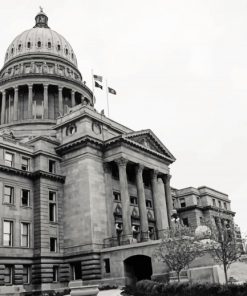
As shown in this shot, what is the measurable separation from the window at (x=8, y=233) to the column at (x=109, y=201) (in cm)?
1213

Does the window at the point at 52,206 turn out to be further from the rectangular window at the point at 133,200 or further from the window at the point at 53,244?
the rectangular window at the point at 133,200

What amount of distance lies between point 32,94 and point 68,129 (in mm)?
21230

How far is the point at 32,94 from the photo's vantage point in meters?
72.1

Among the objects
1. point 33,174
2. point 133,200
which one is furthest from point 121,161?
point 33,174

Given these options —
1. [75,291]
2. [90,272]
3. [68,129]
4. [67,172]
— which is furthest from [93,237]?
[75,291]

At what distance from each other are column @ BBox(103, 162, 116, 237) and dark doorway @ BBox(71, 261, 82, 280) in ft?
17.7

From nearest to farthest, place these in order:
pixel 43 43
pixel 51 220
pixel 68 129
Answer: pixel 51 220 < pixel 68 129 < pixel 43 43

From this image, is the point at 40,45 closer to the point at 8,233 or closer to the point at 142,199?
the point at 142,199

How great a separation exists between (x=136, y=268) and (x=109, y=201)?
9296 millimetres

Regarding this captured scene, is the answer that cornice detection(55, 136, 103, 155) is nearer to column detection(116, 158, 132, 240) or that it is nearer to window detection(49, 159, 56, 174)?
window detection(49, 159, 56, 174)

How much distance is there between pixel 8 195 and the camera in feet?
151

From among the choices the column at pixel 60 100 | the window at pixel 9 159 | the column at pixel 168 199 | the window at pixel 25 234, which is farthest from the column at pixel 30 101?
the column at pixel 168 199

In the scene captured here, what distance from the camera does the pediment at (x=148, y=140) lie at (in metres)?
54.6

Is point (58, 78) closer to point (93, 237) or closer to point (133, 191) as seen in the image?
point (133, 191)
